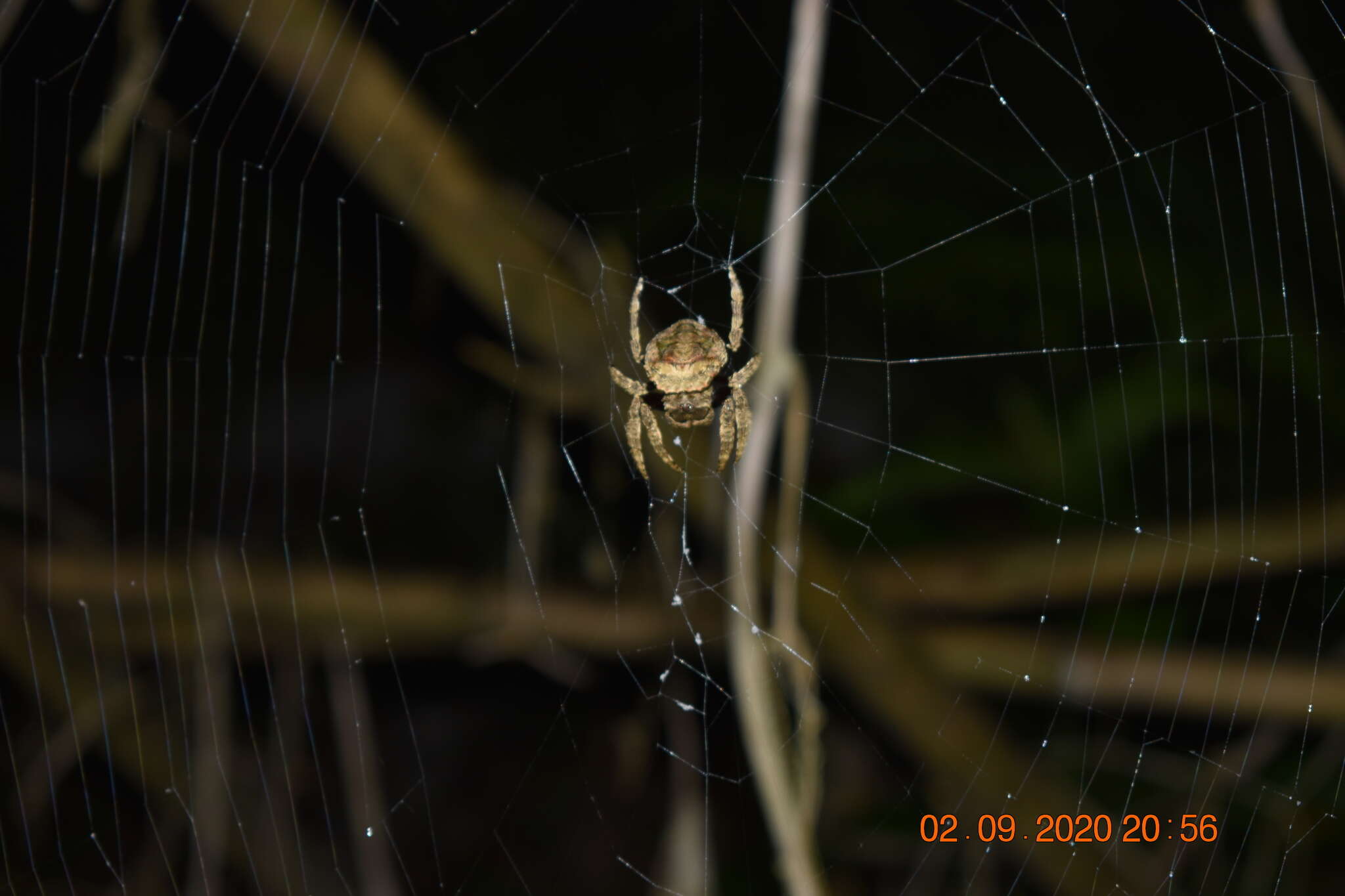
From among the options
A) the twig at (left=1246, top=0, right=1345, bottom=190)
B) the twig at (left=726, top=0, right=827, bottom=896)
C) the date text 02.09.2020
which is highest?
the twig at (left=1246, top=0, right=1345, bottom=190)

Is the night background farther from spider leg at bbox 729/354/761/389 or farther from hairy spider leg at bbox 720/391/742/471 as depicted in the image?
spider leg at bbox 729/354/761/389

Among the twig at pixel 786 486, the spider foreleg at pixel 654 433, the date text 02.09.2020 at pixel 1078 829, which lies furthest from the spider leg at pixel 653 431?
the date text 02.09.2020 at pixel 1078 829

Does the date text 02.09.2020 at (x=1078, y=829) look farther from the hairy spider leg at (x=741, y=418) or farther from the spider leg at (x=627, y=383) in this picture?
the spider leg at (x=627, y=383)

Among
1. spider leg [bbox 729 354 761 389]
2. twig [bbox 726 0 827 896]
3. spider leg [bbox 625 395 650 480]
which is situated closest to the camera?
twig [bbox 726 0 827 896]

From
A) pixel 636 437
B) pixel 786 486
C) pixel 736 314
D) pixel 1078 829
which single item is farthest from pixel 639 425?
pixel 1078 829

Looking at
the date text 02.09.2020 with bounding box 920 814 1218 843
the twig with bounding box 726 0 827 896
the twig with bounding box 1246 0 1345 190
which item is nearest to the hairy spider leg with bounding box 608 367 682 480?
the twig with bounding box 726 0 827 896

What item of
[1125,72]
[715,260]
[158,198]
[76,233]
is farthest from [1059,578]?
[76,233]
